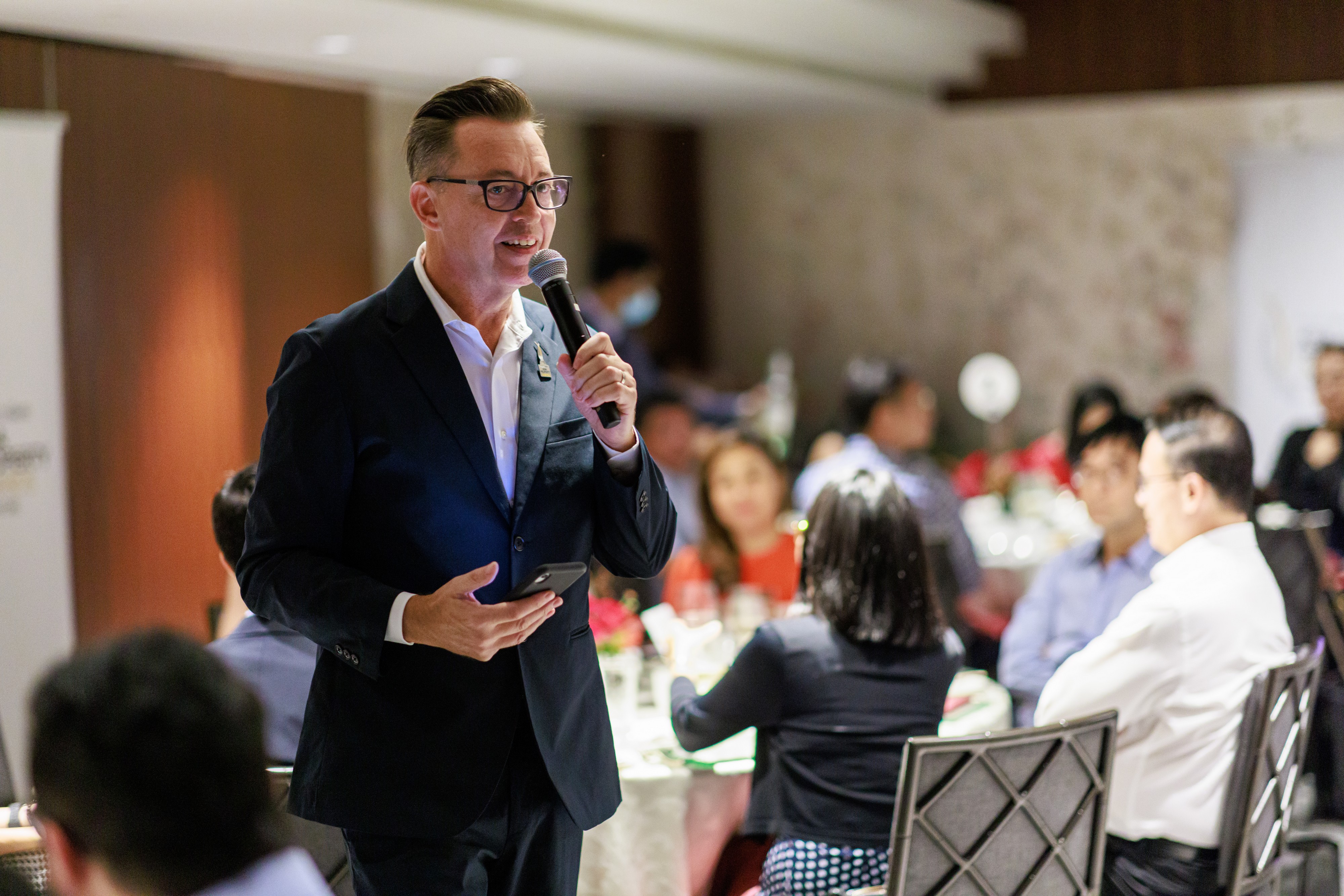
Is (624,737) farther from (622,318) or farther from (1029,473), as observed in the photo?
(622,318)

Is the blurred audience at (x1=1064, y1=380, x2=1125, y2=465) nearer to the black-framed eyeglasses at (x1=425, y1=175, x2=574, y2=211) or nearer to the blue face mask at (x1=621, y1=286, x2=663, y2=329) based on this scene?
the blue face mask at (x1=621, y1=286, x2=663, y2=329)

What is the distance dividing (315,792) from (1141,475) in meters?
1.77

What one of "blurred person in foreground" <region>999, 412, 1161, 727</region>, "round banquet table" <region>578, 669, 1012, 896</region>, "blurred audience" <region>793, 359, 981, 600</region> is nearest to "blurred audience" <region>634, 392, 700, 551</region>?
"blurred audience" <region>793, 359, 981, 600</region>

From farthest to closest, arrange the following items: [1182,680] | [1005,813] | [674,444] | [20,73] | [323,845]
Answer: [674,444] → [20,73] → [1182,680] → [323,845] → [1005,813]

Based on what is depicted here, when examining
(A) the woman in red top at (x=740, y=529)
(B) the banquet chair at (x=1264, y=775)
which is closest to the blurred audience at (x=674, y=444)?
(A) the woman in red top at (x=740, y=529)

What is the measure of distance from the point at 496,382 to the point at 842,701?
0.97 m

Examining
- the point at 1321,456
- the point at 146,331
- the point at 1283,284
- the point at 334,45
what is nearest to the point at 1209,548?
the point at 1321,456

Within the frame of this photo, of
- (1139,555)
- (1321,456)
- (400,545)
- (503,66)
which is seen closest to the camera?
(400,545)

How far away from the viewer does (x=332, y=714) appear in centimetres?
167

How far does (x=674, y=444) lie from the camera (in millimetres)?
5316

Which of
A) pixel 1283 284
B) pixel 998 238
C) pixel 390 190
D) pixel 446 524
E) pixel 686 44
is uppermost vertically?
pixel 686 44

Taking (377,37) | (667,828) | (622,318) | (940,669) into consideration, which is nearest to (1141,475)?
(940,669)

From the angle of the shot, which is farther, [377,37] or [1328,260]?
[1328,260]

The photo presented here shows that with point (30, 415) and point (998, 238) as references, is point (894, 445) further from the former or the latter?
point (998, 238)
